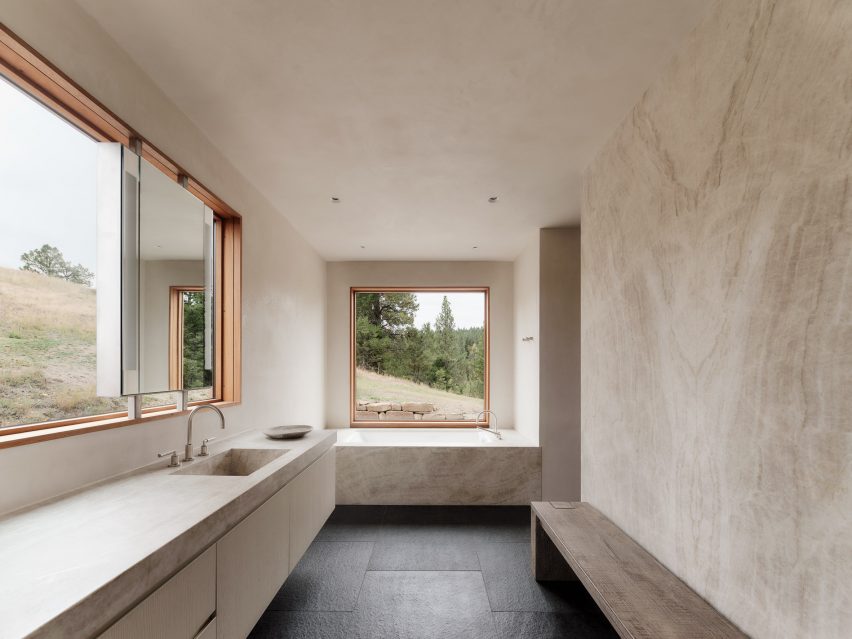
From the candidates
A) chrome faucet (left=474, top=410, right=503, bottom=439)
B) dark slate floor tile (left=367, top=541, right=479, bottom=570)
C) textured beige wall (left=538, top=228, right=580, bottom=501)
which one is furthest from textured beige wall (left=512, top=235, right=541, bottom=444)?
dark slate floor tile (left=367, top=541, right=479, bottom=570)

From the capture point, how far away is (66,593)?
38.8 inches

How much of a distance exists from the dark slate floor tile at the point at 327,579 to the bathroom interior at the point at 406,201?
0.02 m

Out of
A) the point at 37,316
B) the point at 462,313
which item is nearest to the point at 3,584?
the point at 37,316

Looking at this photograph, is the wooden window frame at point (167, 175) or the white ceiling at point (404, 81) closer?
the wooden window frame at point (167, 175)

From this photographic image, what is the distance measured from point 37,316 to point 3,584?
2.87ft

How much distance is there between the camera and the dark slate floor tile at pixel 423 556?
3.16 metres

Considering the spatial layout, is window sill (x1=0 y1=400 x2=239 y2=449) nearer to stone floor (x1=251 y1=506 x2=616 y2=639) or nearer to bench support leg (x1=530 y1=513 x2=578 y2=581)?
stone floor (x1=251 y1=506 x2=616 y2=639)

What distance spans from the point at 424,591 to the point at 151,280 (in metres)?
2.23

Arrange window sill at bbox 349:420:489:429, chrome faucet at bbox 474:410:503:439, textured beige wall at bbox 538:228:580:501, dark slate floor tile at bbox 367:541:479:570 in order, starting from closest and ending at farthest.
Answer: dark slate floor tile at bbox 367:541:479:570 → textured beige wall at bbox 538:228:580:501 → chrome faucet at bbox 474:410:503:439 → window sill at bbox 349:420:489:429

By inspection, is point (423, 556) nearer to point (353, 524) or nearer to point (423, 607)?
point (423, 607)

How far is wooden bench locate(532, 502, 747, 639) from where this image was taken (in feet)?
4.91

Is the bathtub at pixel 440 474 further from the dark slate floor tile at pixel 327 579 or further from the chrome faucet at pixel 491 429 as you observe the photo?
the dark slate floor tile at pixel 327 579

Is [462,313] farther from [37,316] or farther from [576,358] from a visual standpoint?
[37,316]

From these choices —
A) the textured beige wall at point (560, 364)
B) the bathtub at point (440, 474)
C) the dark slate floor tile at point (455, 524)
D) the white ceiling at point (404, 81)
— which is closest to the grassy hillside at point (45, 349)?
the white ceiling at point (404, 81)
